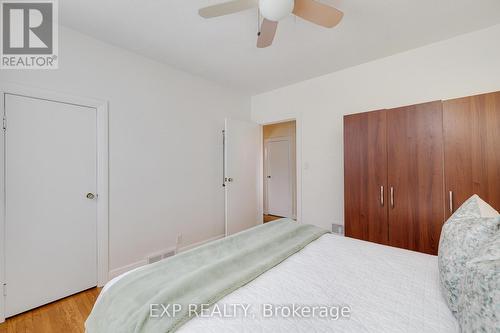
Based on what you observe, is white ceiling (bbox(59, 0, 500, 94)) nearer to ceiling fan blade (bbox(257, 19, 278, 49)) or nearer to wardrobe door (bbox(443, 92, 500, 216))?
ceiling fan blade (bbox(257, 19, 278, 49))

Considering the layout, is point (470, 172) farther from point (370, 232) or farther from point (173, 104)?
point (173, 104)

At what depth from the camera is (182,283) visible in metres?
1.00

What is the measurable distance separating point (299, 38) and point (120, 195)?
8.31 ft

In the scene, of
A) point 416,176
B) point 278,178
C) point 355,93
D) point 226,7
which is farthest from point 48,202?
point 278,178

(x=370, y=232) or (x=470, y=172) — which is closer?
(x=470, y=172)

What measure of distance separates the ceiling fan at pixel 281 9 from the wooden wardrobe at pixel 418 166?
1.18m

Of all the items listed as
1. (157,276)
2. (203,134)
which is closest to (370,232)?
(157,276)

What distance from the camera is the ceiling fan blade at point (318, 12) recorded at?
1369 mm

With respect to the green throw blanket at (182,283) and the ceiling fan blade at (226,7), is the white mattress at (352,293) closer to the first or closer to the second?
the green throw blanket at (182,283)

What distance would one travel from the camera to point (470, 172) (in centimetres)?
175

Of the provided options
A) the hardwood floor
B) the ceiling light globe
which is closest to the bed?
the hardwood floor

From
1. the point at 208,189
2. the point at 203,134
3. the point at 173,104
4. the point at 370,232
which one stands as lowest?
the point at 370,232

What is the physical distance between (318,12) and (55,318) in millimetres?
3114

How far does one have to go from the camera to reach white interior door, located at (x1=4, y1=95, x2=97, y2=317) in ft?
5.78
